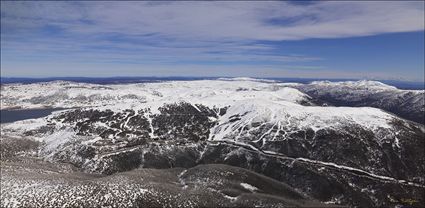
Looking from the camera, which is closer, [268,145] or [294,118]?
[268,145]

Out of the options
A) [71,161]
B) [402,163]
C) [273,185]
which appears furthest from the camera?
[402,163]

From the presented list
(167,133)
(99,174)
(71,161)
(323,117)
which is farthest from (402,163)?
(71,161)

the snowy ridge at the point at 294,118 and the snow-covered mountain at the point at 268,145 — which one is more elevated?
the snowy ridge at the point at 294,118

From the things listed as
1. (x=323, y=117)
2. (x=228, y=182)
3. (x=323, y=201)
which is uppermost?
(x=323, y=117)

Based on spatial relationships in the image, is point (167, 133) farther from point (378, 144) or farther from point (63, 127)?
point (378, 144)

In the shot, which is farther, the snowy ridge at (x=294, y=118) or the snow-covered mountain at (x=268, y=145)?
the snowy ridge at (x=294, y=118)

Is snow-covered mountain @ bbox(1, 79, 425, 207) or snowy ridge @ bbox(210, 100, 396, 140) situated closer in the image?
snow-covered mountain @ bbox(1, 79, 425, 207)

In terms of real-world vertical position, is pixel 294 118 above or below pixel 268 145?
above

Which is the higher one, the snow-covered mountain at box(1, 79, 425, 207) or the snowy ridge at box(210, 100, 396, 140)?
the snowy ridge at box(210, 100, 396, 140)
